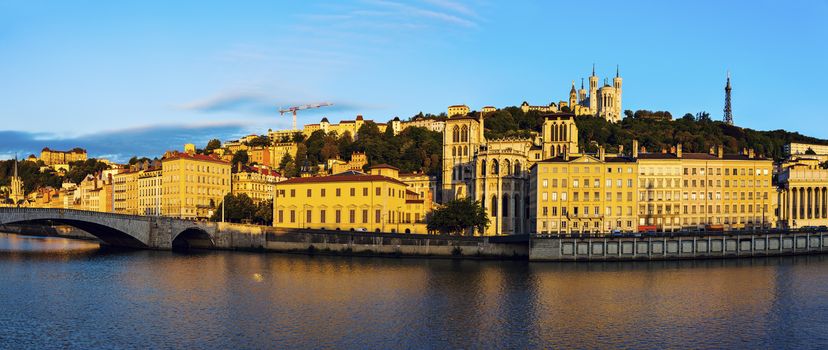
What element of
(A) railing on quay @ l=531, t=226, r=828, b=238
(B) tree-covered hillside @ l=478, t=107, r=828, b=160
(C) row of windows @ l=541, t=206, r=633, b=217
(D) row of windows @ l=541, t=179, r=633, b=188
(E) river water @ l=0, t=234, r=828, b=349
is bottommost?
(E) river water @ l=0, t=234, r=828, b=349

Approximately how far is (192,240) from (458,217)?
35.8m

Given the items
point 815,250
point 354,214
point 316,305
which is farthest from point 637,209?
point 316,305

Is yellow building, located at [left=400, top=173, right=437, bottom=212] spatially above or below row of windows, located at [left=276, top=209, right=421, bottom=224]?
above

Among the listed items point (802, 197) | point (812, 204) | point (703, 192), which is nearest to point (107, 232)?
point (703, 192)

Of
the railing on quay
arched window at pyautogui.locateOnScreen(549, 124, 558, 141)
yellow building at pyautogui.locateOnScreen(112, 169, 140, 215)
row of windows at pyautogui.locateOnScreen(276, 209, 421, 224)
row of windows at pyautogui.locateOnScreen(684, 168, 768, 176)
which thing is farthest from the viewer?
yellow building at pyautogui.locateOnScreen(112, 169, 140, 215)

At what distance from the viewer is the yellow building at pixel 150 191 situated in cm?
13612

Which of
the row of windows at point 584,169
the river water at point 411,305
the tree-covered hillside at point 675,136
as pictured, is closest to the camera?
the river water at point 411,305

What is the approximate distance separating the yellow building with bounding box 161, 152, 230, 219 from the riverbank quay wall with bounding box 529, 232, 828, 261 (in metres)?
68.8

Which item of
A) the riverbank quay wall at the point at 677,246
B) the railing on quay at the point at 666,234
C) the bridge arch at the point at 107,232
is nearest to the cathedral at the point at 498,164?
the railing on quay at the point at 666,234

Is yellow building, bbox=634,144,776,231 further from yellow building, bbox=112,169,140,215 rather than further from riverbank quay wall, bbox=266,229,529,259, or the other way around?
yellow building, bbox=112,169,140,215

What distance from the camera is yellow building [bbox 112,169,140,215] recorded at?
5886 inches

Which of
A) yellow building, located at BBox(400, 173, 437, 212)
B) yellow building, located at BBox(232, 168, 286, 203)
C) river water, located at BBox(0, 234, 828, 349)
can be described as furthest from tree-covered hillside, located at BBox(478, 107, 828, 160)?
river water, located at BBox(0, 234, 828, 349)

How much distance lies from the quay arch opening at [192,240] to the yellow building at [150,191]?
32422mm

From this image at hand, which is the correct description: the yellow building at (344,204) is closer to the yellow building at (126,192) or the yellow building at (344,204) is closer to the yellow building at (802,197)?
the yellow building at (802,197)
